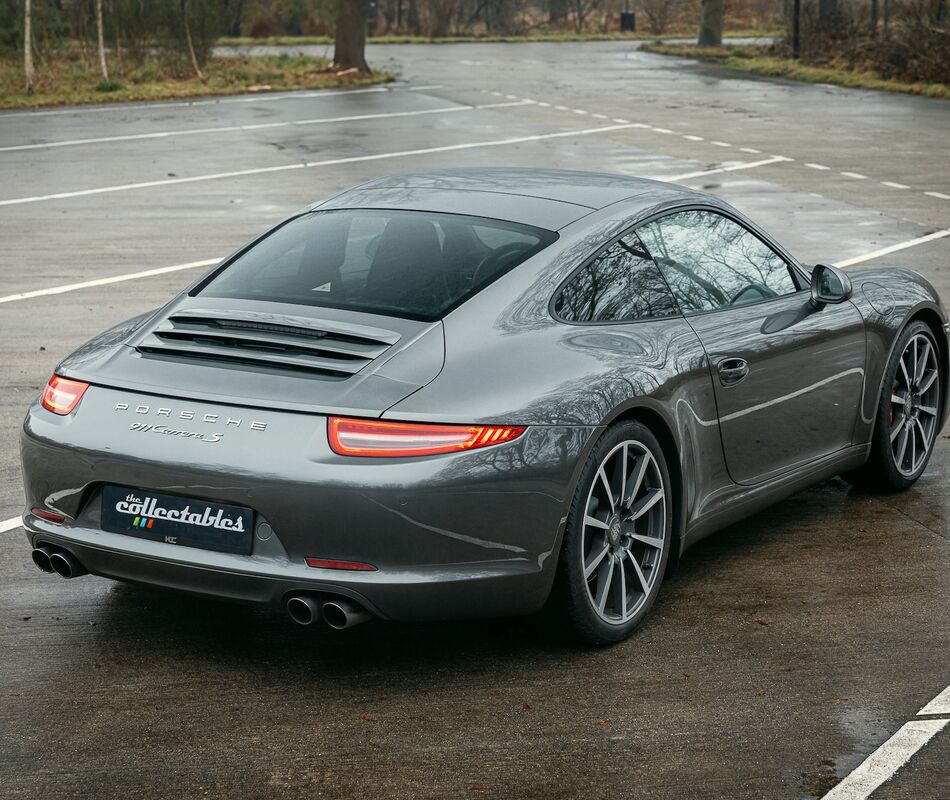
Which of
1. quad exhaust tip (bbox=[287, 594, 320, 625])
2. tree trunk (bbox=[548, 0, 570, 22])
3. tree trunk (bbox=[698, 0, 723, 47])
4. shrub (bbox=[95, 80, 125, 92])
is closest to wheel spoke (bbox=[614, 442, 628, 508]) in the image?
quad exhaust tip (bbox=[287, 594, 320, 625])

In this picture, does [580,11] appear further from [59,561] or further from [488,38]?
[59,561]

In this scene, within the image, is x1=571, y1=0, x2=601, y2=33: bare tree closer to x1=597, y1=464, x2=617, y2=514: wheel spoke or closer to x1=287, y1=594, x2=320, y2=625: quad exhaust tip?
x1=597, y1=464, x2=617, y2=514: wheel spoke

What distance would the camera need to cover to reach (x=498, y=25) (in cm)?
6581

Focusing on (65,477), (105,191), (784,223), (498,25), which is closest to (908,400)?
(65,477)

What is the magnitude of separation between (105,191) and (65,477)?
41.7 feet

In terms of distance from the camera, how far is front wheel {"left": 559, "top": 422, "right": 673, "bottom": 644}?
4551 millimetres

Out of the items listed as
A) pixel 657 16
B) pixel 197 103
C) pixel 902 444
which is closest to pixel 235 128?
pixel 197 103

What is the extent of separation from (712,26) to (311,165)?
112 ft

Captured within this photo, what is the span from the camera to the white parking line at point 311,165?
640 inches

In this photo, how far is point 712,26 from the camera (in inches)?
1970

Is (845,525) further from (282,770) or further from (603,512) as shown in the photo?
(282,770)

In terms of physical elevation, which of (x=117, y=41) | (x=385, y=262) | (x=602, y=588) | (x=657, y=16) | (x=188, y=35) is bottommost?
(x=602, y=588)

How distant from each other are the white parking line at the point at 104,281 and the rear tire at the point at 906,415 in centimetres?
646

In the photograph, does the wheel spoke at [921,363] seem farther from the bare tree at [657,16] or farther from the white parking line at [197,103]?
the bare tree at [657,16]
